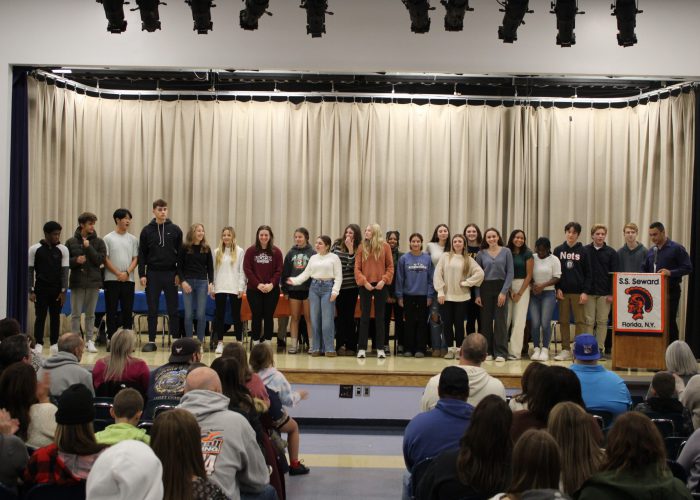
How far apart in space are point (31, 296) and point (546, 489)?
7822mm

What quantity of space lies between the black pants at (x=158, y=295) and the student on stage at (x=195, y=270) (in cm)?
16

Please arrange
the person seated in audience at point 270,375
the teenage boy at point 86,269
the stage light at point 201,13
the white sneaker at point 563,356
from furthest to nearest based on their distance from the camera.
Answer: the white sneaker at point 563,356 → the teenage boy at point 86,269 → the stage light at point 201,13 → the person seated in audience at point 270,375

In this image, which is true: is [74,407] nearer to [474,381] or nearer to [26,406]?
[26,406]

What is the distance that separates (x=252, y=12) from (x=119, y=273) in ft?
10.9

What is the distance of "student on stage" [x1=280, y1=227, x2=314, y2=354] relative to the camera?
9242mm

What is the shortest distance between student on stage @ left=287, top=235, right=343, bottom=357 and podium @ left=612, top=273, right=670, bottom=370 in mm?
2925

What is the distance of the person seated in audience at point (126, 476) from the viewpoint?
268 centimetres

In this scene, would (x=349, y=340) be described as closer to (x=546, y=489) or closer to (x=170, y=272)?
(x=170, y=272)

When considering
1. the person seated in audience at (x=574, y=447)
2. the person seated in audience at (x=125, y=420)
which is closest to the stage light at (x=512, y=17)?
the person seated in audience at (x=574, y=447)

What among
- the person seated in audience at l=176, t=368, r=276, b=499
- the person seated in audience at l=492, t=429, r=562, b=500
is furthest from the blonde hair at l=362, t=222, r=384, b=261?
the person seated in audience at l=492, t=429, r=562, b=500

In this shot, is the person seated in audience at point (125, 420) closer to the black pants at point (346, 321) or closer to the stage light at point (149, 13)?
the stage light at point (149, 13)

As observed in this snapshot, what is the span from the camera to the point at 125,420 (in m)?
3.68

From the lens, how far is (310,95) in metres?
12.0

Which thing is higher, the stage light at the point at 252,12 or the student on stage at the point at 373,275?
the stage light at the point at 252,12
